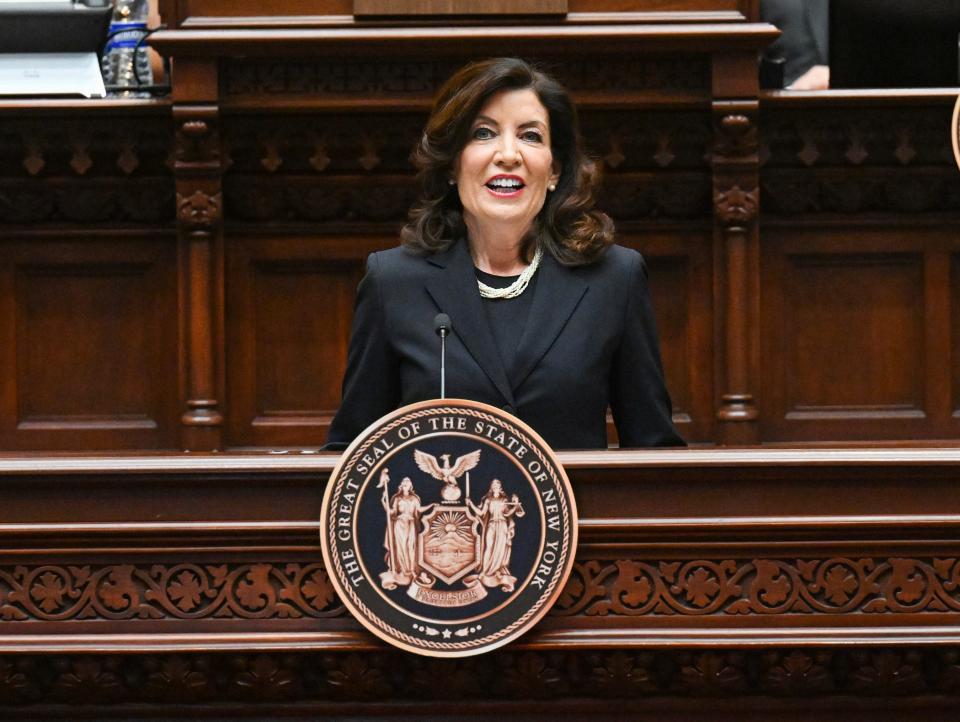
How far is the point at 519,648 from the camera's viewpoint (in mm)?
1296

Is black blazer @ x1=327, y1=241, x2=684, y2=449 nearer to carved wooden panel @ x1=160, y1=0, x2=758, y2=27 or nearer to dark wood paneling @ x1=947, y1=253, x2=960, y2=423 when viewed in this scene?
carved wooden panel @ x1=160, y1=0, x2=758, y2=27

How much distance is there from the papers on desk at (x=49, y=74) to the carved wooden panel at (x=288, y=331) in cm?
46

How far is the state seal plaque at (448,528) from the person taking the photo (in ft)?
4.20

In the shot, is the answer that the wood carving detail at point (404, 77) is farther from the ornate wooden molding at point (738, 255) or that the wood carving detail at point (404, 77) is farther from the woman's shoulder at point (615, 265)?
the woman's shoulder at point (615, 265)

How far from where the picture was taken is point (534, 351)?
76.7 inches

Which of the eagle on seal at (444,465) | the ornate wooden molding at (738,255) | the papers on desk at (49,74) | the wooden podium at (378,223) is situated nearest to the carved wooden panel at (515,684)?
the eagle on seal at (444,465)

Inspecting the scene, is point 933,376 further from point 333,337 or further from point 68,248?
point 68,248

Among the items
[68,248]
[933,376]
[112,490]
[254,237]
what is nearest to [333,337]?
[254,237]

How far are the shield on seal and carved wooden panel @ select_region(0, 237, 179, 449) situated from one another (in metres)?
1.94

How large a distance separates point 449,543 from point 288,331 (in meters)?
1.92

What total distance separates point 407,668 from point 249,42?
190 centimetres

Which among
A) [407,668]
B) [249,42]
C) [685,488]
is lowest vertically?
[407,668]

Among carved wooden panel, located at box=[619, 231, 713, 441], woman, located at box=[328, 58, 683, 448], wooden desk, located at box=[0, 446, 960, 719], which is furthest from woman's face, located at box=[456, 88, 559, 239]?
carved wooden panel, located at box=[619, 231, 713, 441]

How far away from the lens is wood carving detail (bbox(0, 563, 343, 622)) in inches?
51.8
